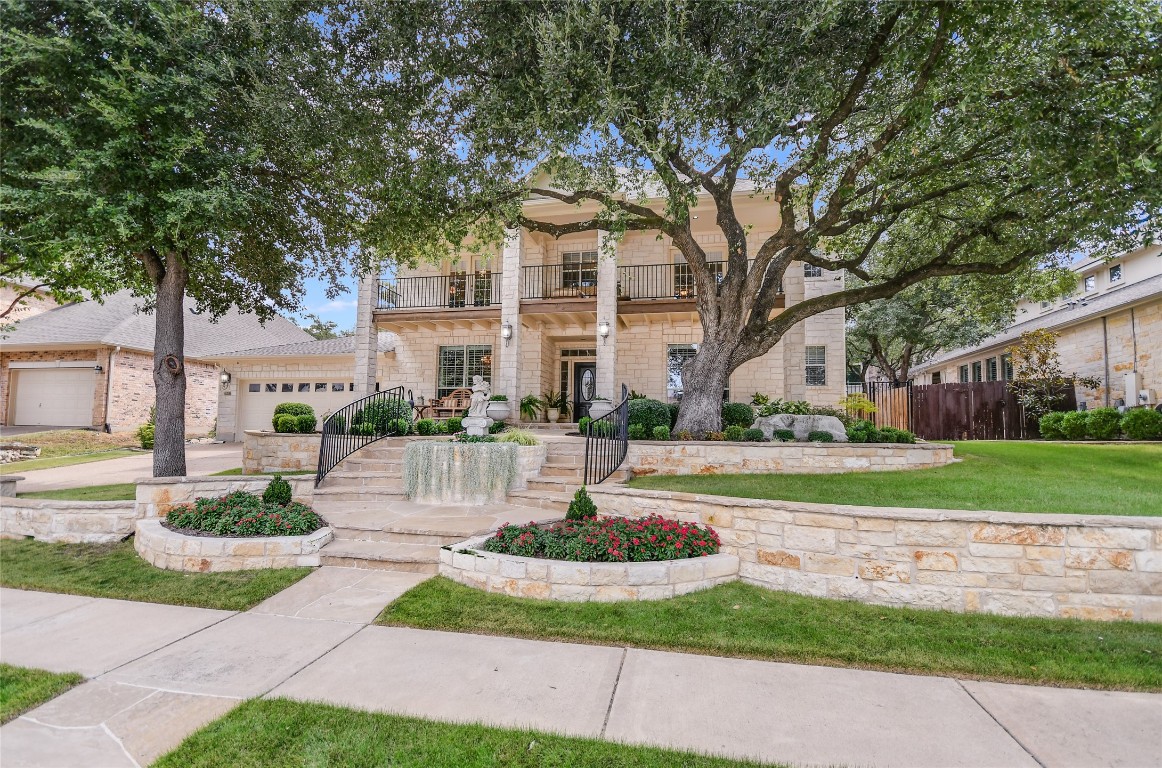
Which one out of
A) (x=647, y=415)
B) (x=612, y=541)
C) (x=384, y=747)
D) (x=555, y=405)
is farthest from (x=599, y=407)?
(x=384, y=747)

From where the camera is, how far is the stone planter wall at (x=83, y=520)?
20.3 feet

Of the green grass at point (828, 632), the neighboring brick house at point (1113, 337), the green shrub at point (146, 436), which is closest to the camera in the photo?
the green grass at point (828, 632)

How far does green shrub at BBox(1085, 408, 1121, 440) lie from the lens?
1057 centimetres

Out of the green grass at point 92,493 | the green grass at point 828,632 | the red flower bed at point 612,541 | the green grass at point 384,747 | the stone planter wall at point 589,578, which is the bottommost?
the green grass at point 384,747

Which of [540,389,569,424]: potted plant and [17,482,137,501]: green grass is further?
[540,389,569,424]: potted plant

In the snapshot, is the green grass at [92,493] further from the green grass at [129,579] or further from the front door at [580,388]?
the front door at [580,388]

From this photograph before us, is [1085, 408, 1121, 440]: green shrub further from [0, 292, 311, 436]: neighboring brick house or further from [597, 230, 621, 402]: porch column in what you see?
[0, 292, 311, 436]: neighboring brick house

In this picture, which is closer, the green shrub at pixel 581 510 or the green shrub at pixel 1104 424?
the green shrub at pixel 581 510

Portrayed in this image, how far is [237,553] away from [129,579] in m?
0.96

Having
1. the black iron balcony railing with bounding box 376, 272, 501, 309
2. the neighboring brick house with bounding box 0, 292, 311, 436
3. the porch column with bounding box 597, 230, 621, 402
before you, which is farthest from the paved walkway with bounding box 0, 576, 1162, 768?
the neighboring brick house with bounding box 0, 292, 311, 436

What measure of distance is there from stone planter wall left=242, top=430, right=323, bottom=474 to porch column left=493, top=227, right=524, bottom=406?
4172mm

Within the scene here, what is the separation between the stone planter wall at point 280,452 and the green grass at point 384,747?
25.6 feet

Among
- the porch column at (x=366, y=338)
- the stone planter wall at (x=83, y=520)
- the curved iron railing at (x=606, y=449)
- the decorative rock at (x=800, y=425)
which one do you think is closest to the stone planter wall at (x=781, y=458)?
the curved iron railing at (x=606, y=449)

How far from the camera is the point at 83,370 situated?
17078 mm
